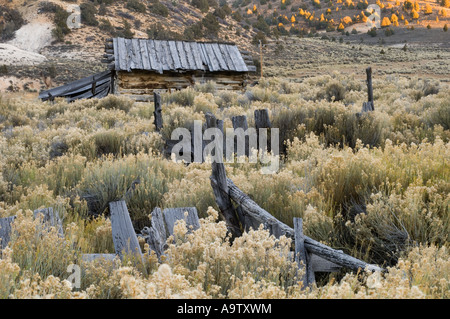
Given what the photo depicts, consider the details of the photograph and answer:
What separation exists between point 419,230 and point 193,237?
1848mm

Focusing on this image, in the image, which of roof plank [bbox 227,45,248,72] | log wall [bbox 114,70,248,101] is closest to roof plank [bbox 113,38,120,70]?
log wall [bbox 114,70,248,101]

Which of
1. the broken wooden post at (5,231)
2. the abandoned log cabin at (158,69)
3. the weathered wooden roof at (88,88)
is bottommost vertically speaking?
the weathered wooden roof at (88,88)

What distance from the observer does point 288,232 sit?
297 centimetres

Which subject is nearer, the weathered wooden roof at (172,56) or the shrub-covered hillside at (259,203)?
the shrub-covered hillside at (259,203)

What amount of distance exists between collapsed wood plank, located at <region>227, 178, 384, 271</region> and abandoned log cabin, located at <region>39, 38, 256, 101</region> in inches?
486

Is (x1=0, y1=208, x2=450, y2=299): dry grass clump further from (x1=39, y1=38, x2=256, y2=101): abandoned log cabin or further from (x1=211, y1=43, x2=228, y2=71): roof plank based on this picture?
(x1=211, y1=43, x2=228, y2=71): roof plank

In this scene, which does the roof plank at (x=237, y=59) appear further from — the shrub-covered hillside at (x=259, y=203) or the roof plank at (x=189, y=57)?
the shrub-covered hillside at (x=259, y=203)

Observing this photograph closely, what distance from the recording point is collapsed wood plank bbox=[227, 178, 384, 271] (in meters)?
2.47

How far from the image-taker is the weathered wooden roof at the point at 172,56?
50.3 ft

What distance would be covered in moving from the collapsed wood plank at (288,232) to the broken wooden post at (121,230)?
100 centimetres

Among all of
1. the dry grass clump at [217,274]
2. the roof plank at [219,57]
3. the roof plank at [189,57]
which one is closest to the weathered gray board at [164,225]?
the dry grass clump at [217,274]

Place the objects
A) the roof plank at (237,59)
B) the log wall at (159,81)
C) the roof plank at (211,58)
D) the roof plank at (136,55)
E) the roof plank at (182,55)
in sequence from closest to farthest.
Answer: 1. the roof plank at (136,55)
2. the log wall at (159,81)
3. the roof plank at (182,55)
4. the roof plank at (211,58)
5. the roof plank at (237,59)

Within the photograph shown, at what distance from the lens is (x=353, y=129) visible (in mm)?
7410

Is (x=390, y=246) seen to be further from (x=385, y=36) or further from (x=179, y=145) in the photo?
(x=385, y=36)
